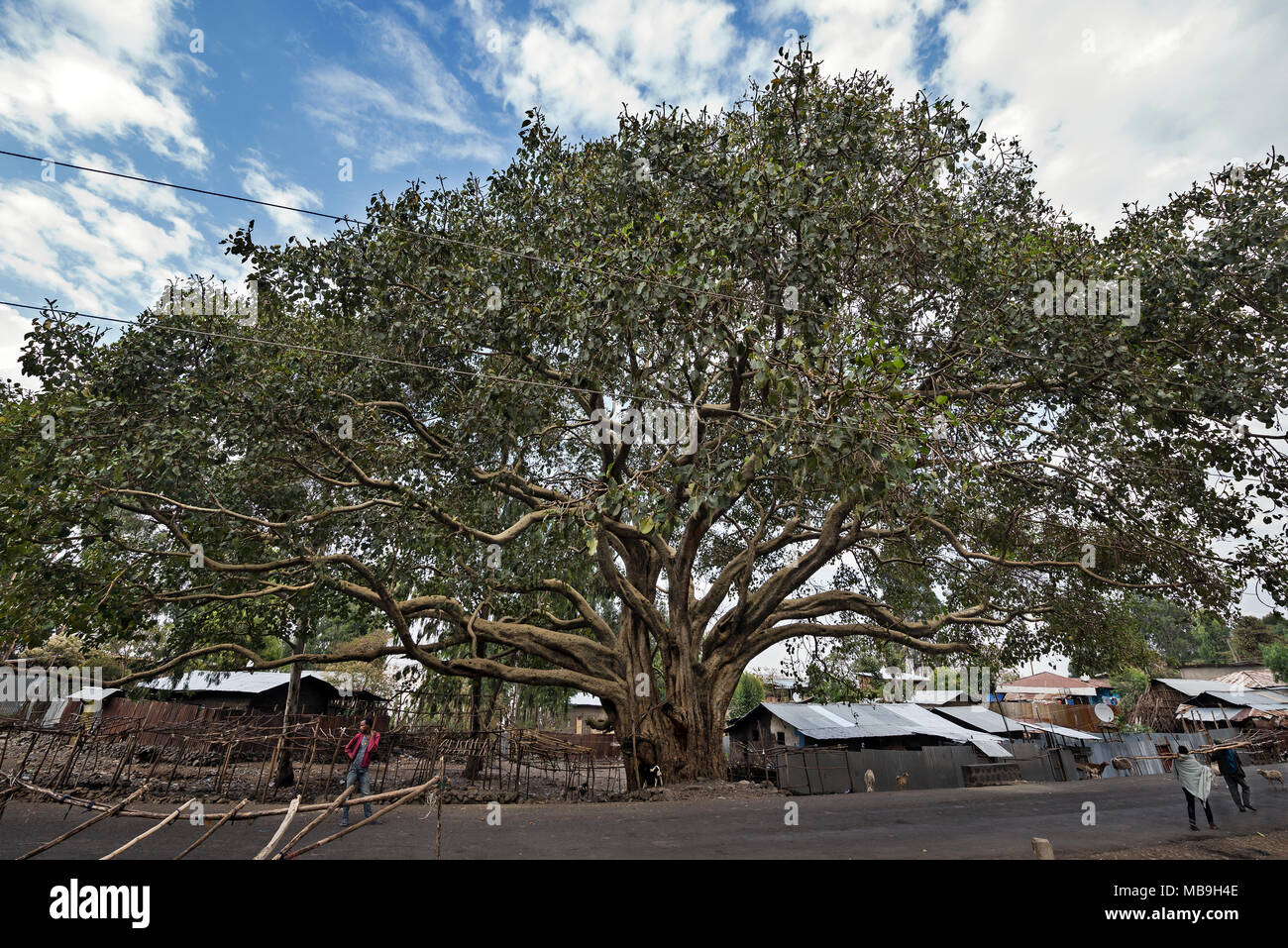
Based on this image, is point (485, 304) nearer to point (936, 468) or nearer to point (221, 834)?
point (936, 468)

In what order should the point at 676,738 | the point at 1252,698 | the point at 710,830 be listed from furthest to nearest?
the point at 1252,698 < the point at 676,738 < the point at 710,830

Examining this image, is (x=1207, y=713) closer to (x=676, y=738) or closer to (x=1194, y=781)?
(x=1194, y=781)

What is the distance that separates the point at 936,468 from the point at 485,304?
23.9 feet

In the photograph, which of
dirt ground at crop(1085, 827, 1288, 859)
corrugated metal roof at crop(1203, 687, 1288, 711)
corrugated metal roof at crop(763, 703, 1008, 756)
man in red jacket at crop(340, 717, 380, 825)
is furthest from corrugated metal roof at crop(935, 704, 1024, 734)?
man in red jacket at crop(340, 717, 380, 825)

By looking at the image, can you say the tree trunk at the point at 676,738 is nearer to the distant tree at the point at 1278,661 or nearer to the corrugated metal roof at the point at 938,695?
the corrugated metal roof at the point at 938,695

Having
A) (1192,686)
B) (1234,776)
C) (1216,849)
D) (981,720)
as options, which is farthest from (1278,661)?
(1216,849)

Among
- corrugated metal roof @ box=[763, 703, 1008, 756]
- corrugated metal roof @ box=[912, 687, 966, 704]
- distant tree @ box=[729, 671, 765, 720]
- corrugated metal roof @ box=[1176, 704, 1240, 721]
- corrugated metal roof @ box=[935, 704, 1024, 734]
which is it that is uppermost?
corrugated metal roof @ box=[763, 703, 1008, 756]

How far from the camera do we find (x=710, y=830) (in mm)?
8633

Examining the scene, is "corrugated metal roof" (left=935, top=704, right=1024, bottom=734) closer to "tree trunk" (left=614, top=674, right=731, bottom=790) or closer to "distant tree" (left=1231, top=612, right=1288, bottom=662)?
"tree trunk" (left=614, top=674, right=731, bottom=790)

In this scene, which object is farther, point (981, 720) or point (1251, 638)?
point (1251, 638)

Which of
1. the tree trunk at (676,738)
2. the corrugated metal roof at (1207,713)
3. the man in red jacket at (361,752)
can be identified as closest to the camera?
the man in red jacket at (361,752)

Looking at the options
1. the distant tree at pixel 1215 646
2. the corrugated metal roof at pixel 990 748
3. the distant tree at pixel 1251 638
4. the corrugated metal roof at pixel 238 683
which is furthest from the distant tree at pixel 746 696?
the distant tree at pixel 1215 646

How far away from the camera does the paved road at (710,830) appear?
7230 millimetres

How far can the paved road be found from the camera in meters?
7.23
